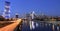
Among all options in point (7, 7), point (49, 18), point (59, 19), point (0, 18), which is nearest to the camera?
point (7, 7)

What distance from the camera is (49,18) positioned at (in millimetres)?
83562

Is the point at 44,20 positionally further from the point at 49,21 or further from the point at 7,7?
the point at 7,7

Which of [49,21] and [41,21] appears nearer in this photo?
[49,21]

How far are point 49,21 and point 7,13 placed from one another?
73.6 m

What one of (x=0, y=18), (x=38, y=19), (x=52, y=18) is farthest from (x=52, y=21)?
(x=0, y=18)

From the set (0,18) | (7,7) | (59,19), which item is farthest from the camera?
(59,19)

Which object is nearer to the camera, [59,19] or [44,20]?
[59,19]

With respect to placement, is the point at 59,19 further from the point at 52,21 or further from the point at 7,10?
the point at 7,10

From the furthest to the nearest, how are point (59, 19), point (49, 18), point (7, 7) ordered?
1. point (49, 18)
2. point (59, 19)
3. point (7, 7)

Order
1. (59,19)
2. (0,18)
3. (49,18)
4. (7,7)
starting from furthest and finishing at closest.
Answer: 1. (49,18)
2. (59,19)
3. (0,18)
4. (7,7)

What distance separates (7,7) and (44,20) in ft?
257

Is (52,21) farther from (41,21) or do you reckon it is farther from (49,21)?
(41,21)

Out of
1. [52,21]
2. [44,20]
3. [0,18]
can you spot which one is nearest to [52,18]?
[52,21]

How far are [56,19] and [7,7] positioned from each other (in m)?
70.3
